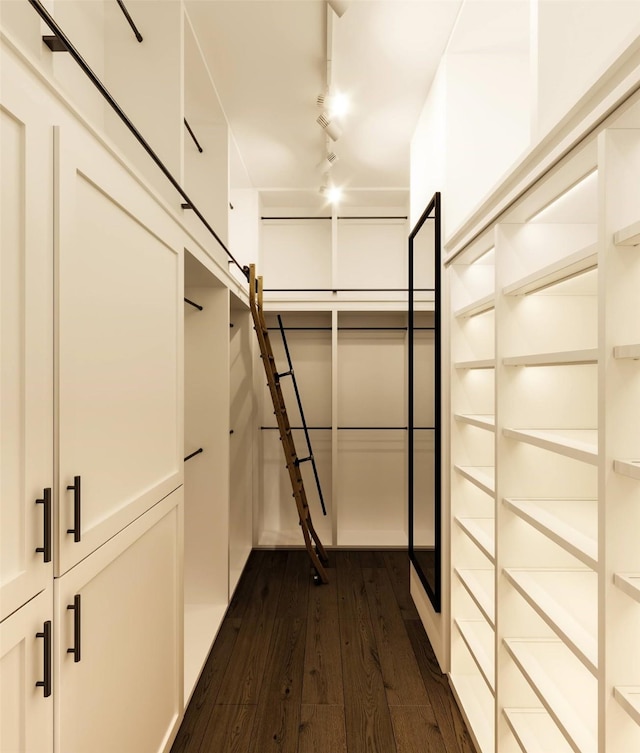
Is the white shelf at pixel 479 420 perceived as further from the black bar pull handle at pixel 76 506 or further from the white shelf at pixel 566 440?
the black bar pull handle at pixel 76 506

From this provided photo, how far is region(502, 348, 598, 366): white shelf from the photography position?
108 cm

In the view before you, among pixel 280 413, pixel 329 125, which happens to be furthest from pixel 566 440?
pixel 280 413

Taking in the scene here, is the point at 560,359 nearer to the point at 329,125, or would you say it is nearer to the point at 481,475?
the point at 481,475

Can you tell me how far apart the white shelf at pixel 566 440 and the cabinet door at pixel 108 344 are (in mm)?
1123

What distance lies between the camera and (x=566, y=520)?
1.37 metres

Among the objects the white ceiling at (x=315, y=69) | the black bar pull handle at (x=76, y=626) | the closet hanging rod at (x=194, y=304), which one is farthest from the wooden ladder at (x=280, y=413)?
the black bar pull handle at (x=76, y=626)

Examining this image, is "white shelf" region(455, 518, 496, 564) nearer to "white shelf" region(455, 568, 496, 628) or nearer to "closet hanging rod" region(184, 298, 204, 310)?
"white shelf" region(455, 568, 496, 628)

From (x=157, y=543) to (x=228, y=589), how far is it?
4.44ft

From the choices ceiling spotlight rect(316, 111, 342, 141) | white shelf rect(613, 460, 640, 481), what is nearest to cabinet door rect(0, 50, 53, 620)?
white shelf rect(613, 460, 640, 481)

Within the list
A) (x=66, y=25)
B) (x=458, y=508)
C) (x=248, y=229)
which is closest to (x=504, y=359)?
(x=458, y=508)

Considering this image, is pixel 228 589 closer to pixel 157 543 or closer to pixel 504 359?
pixel 157 543

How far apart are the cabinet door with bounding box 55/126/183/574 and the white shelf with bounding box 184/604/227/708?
968 mm

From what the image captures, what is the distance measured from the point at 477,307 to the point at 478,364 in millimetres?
224

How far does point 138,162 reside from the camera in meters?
1.77
